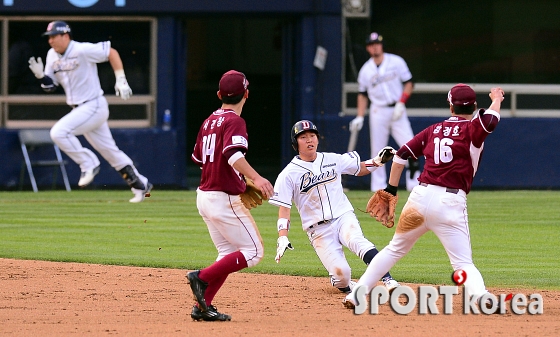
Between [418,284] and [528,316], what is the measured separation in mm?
1807

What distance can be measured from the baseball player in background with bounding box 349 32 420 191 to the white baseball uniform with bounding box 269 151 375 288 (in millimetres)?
9201

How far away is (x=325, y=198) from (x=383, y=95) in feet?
31.7

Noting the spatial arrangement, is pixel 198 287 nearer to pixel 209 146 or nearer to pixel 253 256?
pixel 253 256

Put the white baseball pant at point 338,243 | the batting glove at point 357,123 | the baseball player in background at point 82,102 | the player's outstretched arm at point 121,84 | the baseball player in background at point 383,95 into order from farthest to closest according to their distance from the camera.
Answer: the batting glove at point 357,123, the baseball player in background at point 383,95, the baseball player in background at point 82,102, the player's outstretched arm at point 121,84, the white baseball pant at point 338,243

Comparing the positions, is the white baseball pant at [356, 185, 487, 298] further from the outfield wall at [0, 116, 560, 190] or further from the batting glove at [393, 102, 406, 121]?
the outfield wall at [0, 116, 560, 190]

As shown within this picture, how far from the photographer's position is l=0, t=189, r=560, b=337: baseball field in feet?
21.0

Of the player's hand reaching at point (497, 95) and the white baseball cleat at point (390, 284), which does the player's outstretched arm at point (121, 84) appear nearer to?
the white baseball cleat at point (390, 284)

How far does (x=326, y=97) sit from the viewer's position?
1878 centimetres

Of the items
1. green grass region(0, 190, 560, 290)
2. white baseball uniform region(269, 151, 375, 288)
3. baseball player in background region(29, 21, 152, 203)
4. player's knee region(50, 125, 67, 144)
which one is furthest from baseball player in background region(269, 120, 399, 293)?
player's knee region(50, 125, 67, 144)

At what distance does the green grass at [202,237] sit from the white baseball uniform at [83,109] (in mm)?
823

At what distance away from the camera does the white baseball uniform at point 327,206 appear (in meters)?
7.68

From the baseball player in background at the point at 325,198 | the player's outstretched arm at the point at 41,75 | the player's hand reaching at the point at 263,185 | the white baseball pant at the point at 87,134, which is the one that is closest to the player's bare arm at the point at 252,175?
the player's hand reaching at the point at 263,185

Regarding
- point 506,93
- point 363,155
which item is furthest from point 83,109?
point 506,93

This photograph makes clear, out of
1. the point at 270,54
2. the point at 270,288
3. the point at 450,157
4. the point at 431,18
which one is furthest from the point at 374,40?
the point at 450,157
